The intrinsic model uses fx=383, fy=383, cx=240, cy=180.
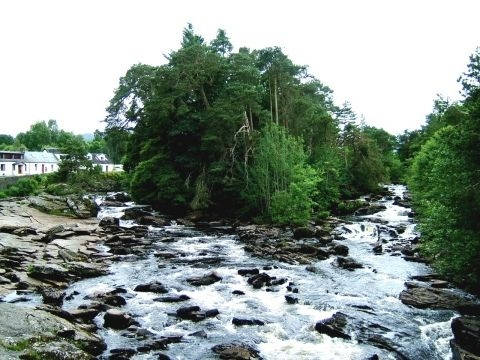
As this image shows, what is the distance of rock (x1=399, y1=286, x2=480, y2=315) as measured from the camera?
16.0 m

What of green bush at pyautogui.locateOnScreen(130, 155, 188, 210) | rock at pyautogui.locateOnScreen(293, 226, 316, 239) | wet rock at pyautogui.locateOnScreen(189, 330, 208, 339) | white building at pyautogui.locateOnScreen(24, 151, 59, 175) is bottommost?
wet rock at pyautogui.locateOnScreen(189, 330, 208, 339)

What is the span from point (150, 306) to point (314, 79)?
54528mm

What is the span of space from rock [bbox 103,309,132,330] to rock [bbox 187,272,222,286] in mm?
5522

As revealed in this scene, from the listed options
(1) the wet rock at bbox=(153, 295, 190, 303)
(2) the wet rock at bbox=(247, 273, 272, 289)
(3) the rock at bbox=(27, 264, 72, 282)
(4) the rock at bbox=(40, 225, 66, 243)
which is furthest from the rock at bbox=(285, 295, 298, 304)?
(4) the rock at bbox=(40, 225, 66, 243)

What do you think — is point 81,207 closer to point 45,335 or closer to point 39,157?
point 45,335

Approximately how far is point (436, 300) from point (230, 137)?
1109 inches

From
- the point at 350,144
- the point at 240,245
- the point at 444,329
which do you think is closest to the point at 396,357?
the point at 444,329

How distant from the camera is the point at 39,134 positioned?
14700cm

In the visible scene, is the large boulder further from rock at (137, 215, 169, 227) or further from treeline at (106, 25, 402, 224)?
rock at (137, 215, 169, 227)

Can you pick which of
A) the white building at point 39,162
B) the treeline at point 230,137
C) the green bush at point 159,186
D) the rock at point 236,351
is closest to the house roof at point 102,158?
the white building at point 39,162

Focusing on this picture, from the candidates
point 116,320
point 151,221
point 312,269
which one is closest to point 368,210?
point 312,269

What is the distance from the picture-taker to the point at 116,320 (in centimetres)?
1416

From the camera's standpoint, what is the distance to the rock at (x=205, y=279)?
1956 cm

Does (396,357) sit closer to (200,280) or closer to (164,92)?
(200,280)
